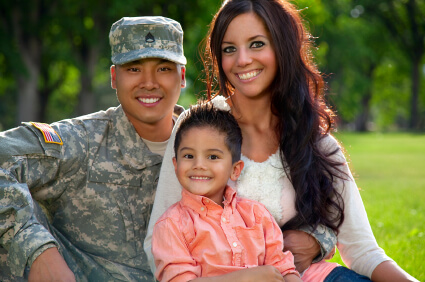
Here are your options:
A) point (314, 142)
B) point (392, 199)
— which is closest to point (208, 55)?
point (314, 142)

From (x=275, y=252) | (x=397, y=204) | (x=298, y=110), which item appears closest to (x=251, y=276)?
Answer: (x=275, y=252)

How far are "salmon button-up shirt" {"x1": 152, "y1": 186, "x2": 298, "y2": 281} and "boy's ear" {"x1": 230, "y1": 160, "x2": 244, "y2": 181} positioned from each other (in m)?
0.13

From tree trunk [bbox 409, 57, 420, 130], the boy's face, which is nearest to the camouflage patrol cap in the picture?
the boy's face

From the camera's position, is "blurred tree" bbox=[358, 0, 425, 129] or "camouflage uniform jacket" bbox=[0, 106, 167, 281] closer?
"camouflage uniform jacket" bbox=[0, 106, 167, 281]

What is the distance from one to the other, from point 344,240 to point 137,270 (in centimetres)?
131

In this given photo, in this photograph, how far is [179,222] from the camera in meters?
2.73

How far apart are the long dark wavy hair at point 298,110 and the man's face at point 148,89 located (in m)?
0.38

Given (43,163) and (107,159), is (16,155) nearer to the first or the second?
(43,163)

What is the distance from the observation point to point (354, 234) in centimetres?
310

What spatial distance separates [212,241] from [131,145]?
116 centimetres

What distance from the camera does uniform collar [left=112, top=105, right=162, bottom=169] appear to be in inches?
140

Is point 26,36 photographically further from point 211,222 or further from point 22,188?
point 211,222

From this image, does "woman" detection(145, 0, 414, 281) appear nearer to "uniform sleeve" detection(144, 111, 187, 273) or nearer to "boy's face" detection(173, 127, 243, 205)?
"uniform sleeve" detection(144, 111, 187, 273)

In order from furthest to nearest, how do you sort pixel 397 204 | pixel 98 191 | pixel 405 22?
pixel 405 22, pixel 397 204, pixel 98 191
